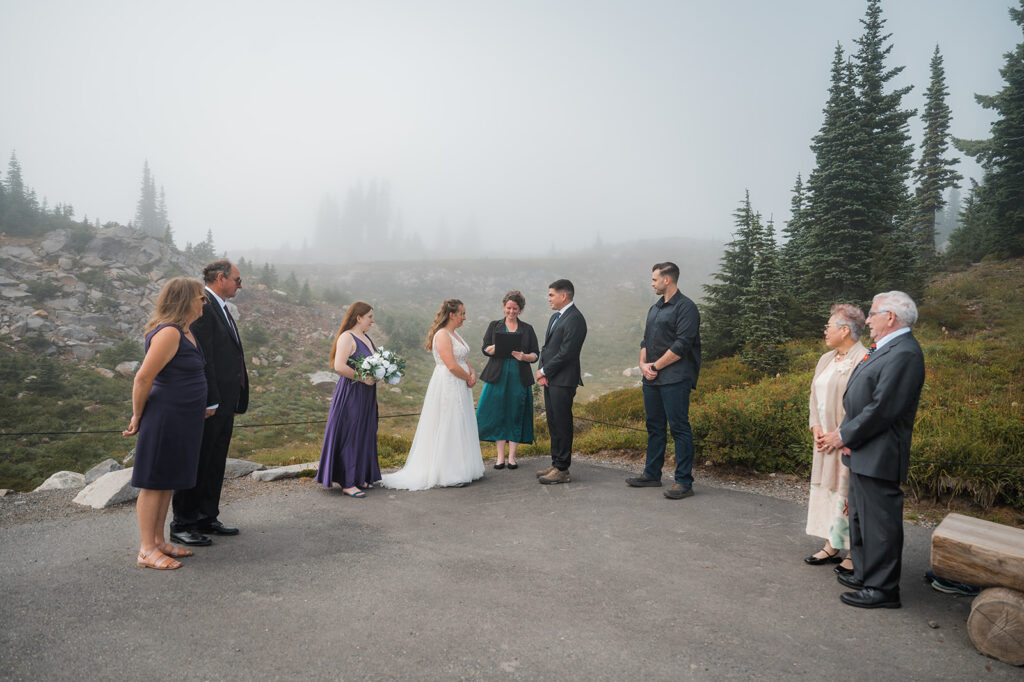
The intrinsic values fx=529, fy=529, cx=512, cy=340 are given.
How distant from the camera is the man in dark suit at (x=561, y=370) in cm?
709

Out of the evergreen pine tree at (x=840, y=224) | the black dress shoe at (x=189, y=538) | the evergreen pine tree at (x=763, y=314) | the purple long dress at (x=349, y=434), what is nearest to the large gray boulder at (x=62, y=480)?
the purple long dress at (x=349, y=434)

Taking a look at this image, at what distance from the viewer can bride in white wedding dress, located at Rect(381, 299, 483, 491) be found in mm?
7234

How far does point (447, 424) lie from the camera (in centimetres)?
731

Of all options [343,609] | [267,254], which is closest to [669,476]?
[343,609]

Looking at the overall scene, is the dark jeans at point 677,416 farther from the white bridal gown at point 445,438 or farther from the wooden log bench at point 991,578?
the wooden log bench at point 991,578

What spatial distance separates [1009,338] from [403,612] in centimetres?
1817

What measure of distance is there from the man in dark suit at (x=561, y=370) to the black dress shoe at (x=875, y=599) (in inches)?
152

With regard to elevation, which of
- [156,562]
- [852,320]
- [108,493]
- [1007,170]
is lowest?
[108,493]

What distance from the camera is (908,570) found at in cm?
450

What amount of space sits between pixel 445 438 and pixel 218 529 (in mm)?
2922

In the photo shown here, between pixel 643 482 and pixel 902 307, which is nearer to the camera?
pixel 902 307

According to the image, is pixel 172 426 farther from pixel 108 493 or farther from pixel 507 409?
pixel 507 409

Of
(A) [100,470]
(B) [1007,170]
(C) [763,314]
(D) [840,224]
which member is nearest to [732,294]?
(C) [763,314]

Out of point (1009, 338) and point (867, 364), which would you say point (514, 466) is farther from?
point (1009, 338)
